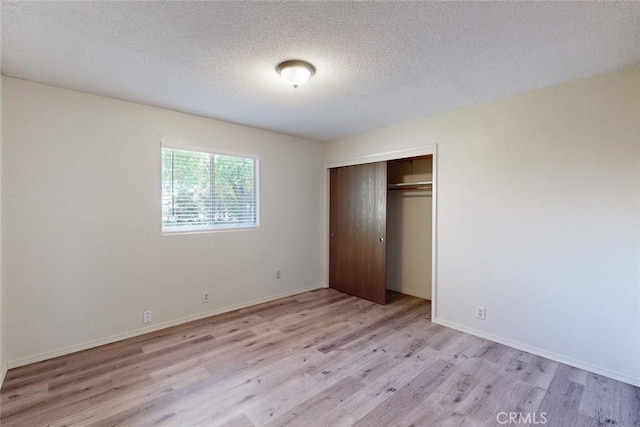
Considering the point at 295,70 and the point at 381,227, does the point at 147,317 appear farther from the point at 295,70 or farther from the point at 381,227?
the point at 381,227

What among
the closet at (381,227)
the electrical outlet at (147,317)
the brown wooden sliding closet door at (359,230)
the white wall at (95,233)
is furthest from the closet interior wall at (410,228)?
the electrical outlet at (147,317)

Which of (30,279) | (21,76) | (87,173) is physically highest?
(21,76)

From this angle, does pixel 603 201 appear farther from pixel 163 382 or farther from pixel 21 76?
pixel 21 76

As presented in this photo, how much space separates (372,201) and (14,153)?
3754mm

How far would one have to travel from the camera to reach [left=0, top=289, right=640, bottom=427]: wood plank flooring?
188cm

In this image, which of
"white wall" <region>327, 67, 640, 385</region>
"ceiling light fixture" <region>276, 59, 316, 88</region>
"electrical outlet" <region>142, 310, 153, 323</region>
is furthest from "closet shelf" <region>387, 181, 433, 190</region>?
"electrical outlet" <region>142, 310, 153, 323</region>

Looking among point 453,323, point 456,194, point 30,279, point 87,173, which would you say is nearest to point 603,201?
point 456,194

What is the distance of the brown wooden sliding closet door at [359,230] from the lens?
13.3 feet

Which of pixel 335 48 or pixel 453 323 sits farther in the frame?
pixel 453 323

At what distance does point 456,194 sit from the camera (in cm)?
327

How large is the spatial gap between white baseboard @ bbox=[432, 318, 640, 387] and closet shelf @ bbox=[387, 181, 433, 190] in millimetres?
1773

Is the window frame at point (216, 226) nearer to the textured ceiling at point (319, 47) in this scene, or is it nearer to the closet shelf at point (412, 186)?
the textured ceiling at point (319, 47)

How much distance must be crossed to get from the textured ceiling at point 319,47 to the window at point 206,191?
29.4 inches

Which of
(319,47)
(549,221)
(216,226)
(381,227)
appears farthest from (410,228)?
(319,47)
